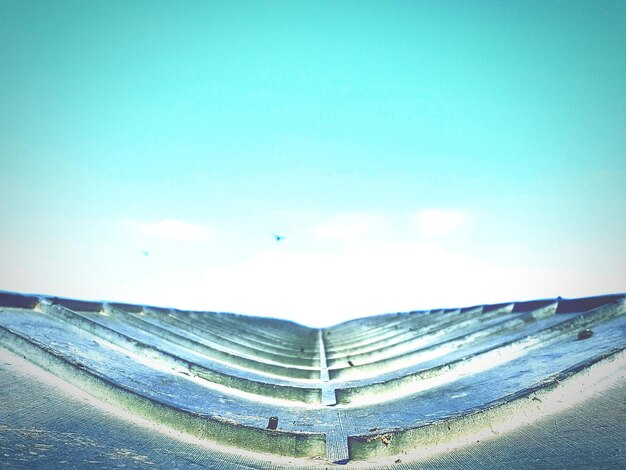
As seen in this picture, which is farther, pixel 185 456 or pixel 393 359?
pixel 393 359

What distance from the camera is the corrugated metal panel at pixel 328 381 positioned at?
1.59m

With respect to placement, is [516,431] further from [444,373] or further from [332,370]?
[332,370]

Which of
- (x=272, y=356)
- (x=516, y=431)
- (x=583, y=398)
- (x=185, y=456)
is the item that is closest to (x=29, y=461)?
(x=185, y=456)

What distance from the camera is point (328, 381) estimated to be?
3.07m

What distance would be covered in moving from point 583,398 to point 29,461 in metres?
2.19

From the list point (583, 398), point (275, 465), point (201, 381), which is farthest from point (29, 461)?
point (583, 398)

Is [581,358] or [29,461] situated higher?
[581,358]

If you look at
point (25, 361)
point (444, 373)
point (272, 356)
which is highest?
point (25, 361)

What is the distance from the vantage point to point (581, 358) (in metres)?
1.91

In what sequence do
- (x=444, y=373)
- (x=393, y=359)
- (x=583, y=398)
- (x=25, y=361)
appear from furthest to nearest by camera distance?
(x=393, y=359) < (x=444, y=373) < (x=25, y=361) < (x=583, y=398)

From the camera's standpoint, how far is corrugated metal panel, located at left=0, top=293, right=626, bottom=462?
5.22 feet

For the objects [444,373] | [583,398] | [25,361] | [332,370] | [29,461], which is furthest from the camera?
[332,370]

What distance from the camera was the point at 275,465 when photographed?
4.79 feet

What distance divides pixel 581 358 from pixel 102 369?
2.67 metres
